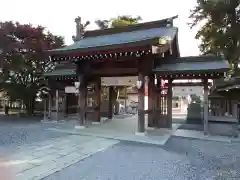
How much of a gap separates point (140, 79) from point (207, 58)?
3.11m

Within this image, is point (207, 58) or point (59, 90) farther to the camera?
point (59, 90)

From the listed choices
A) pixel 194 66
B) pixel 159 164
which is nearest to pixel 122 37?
pixel 194 66

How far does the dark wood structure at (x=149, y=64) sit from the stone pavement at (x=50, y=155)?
99.2 inches

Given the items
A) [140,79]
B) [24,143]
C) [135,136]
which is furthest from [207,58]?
[24,143]

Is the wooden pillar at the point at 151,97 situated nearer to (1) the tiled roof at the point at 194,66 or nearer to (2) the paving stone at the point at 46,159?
(1) the tiled roof at the point at 194,66

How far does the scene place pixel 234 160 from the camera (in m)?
5.95

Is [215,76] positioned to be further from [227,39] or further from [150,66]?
[227,39]

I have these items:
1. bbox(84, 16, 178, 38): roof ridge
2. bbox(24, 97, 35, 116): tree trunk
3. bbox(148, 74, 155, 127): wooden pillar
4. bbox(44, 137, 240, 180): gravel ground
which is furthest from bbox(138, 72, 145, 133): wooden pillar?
bbox(24, 97, 35, 116): tree trunk

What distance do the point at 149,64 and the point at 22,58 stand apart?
8541 millimetres

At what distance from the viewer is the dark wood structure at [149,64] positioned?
27.8 feet

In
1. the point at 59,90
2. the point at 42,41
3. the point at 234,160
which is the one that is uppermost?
the point at 42,41

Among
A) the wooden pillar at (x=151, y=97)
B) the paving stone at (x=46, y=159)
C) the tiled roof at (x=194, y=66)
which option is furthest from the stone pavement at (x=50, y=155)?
the tiled roof at (x=194, y=66)

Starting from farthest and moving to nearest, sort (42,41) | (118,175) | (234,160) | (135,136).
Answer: (42,41)
(135,136)
(234,160)
(118,175)

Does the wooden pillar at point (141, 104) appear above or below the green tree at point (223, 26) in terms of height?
below
